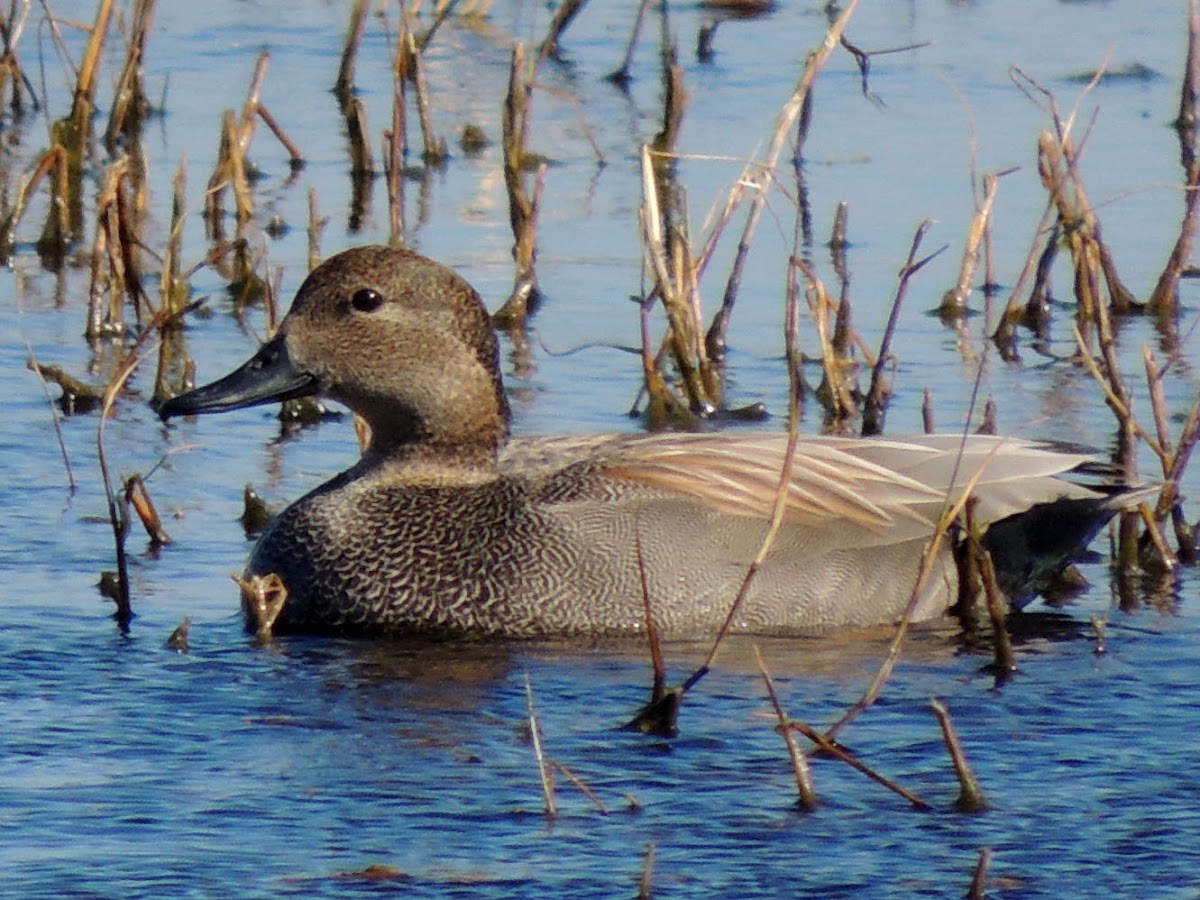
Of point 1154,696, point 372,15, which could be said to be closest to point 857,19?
point 372,15

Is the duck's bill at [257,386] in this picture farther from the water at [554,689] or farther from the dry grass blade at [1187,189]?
the dry grass blade at [1187,189]

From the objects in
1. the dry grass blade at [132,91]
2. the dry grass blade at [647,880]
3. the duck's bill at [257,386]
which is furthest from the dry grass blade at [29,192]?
the dry grass blade at [647,880]

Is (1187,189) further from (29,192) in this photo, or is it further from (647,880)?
(647,880)

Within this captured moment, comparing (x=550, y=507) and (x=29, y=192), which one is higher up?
(x=29, y=192)

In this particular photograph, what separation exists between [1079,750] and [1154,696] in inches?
18.1

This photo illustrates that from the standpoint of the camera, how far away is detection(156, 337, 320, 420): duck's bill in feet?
22.7

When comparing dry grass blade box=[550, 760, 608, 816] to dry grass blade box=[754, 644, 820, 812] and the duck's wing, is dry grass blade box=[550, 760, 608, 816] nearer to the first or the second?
dry grass blade box=[754, 644, 820, 812]

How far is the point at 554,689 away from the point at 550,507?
0.73 metres

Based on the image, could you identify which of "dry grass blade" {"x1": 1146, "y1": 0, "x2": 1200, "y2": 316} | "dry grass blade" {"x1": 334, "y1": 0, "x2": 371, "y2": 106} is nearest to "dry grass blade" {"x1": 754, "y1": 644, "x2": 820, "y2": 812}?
"dry grass blade" {"x1": 1146, "y1": 0, "x2": 1200, "y2": 316}

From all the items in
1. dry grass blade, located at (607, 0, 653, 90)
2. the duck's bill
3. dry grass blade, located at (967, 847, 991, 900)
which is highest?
dry grass blade, located at (607, 0, 653, 90)

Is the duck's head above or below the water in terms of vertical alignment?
above

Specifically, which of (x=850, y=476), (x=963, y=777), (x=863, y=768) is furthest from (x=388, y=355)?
(x=963, y=777)

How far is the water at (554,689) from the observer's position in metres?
4.95

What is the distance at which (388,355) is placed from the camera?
694 centimetres
